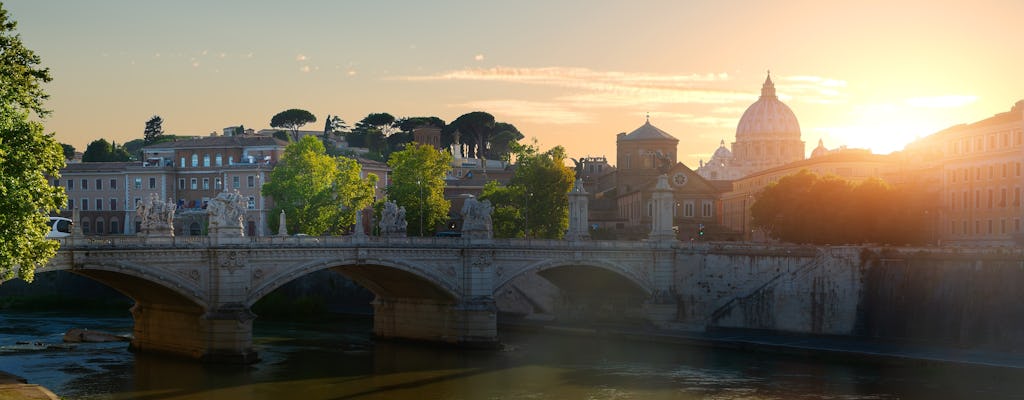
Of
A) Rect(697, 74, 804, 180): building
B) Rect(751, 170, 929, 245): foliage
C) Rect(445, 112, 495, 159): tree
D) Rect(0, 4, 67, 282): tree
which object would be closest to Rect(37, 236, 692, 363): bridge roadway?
Rect(0, 4, 67, 282): tree

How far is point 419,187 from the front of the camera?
9325 cm

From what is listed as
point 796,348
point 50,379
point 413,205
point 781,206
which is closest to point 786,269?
point 796,348

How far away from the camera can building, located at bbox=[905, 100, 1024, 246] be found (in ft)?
292

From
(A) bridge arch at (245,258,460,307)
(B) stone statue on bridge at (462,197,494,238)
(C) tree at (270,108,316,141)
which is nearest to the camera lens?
(A) bridge arch at (245,258,460,307)

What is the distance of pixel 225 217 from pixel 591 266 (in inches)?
900

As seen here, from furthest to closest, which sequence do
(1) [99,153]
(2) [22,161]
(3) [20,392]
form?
(1) [99,153]
(3) [20,392]
(2) [22,161]

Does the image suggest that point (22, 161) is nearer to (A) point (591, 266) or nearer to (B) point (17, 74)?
(B) point (17, 74)

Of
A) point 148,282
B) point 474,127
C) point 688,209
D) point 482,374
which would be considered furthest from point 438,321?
point 474,127

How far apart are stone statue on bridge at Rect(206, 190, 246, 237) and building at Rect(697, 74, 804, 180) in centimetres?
13171

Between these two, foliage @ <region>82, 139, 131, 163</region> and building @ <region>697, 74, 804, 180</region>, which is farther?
building @ <region>697, 74, 804, 180</region>

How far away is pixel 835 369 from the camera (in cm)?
5875

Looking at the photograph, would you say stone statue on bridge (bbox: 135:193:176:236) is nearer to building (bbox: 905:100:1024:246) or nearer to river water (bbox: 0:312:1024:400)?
river water (bbox: 0:312:1024:400)

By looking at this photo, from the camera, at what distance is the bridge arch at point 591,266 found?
67250 mm

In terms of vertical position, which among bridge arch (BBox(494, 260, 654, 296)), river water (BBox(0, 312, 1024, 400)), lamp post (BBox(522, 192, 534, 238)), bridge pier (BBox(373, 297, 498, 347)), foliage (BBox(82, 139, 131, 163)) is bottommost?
river water (BBox(0, 312, 1024, 400))
